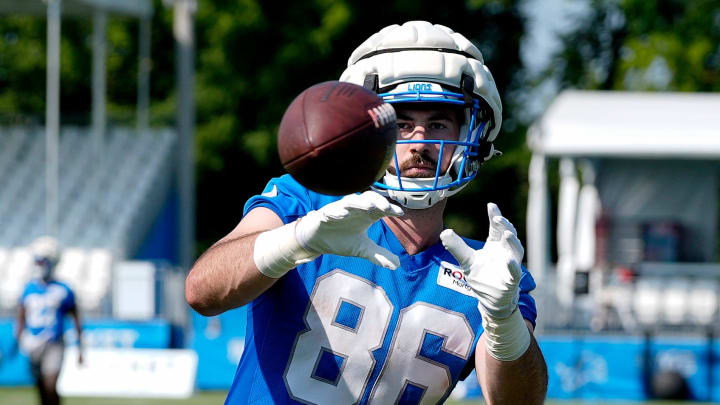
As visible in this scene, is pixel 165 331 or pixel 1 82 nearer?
pixel 165 331

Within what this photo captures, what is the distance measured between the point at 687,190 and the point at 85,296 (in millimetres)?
8670

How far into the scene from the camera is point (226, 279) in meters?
2.71

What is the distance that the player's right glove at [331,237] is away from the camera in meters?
2.46

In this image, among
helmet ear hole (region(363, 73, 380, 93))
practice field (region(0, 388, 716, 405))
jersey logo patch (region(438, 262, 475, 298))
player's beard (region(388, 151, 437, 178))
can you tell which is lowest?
practice field (region(0, 388, 716, 405))

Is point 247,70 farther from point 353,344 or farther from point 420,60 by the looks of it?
point 353,344

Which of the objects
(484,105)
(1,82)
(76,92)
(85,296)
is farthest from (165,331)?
(1,82)

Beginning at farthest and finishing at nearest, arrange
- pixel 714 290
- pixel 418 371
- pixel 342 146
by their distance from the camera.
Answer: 1. pixel 714 290
2. pixel 418 371
3. pixel 342 146

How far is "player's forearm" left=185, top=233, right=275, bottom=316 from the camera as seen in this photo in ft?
8.79

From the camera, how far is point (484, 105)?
3230 millimetres

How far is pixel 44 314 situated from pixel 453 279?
297 inches

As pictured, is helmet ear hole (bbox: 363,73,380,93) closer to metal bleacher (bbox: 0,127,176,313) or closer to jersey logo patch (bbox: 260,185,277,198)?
jersey logo patch (bbox: 260,185,277,198)

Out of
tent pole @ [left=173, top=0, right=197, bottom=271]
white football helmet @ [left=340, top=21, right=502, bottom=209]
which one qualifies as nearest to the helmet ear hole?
white football helmet @ [left=340, top=21, right=502, bottom=209]

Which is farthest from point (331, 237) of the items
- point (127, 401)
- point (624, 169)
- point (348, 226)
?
point (624, 169)

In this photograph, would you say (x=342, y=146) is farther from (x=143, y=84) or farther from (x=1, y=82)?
(x=1, y=82)
